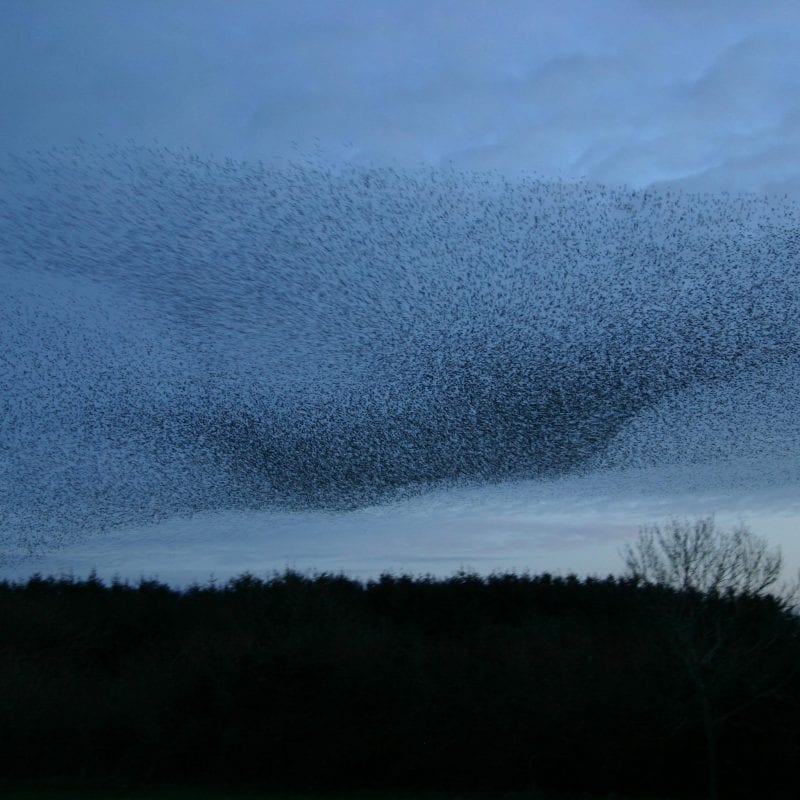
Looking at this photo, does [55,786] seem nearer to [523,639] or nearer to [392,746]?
[392,746]

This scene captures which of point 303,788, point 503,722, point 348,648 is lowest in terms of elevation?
point 303,788

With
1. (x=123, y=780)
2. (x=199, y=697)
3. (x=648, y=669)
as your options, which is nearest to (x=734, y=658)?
(x=648, y=669)

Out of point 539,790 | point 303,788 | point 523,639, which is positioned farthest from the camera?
point 523,639

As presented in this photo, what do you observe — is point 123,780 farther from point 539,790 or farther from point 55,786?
point 539,790

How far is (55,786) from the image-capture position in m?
24.4

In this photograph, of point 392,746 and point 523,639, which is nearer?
point 392,746

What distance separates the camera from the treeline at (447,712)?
2362 cm

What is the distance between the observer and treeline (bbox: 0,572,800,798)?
23625 millimetres

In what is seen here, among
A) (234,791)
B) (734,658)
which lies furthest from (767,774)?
(234,791)

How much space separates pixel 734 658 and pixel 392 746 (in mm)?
8173

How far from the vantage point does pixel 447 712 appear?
2480cm

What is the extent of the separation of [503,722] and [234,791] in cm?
→ 640

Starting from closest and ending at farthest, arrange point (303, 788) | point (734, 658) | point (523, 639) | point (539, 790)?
point (734, 658) < point (539, 790) < point (303, 788) < point (523, 639)

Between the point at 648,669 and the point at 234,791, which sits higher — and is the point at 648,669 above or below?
above
